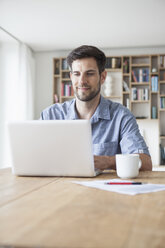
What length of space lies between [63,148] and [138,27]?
4.42 m

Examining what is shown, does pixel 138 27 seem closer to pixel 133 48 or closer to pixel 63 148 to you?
pixel 133 48

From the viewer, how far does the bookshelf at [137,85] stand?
6.12 metres

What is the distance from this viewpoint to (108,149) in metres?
1.88

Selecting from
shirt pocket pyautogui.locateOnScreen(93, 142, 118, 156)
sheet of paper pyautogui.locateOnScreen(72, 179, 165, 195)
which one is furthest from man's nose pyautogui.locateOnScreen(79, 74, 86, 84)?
sheet of paper pyautogui.locateOnScreen(72, 179, 165, 195)

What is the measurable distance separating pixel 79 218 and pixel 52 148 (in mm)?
683

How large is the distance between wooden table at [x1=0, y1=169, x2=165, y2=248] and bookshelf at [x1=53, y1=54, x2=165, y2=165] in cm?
531

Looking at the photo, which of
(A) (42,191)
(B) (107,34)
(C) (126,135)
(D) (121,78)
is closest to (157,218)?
(A) (42,191)

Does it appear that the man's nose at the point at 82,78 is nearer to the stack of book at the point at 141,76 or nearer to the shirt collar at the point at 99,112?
the shirt collar at the point at 99,112

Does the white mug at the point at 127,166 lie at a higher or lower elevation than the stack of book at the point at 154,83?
lower

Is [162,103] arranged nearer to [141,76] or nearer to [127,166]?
[141,76]

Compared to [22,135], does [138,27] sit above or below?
above

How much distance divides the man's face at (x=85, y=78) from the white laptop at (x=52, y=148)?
78cm

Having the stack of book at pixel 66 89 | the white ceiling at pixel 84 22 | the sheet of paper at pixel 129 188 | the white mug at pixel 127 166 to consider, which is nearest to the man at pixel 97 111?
the white mug at pixel 127 166

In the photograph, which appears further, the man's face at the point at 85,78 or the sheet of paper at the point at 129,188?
the man's face at the point at 85,78
